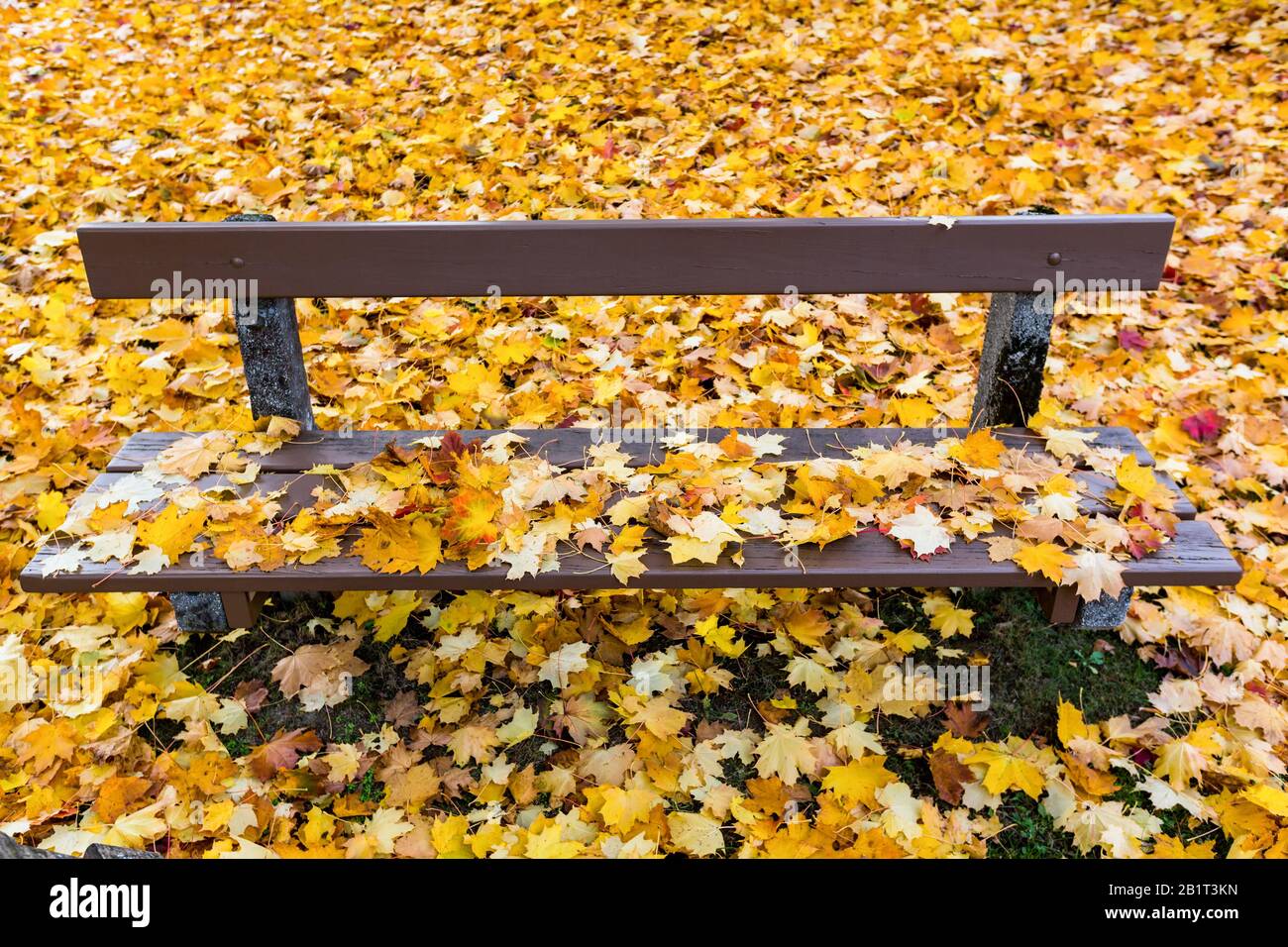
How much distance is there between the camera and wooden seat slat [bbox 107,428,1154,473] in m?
2.49

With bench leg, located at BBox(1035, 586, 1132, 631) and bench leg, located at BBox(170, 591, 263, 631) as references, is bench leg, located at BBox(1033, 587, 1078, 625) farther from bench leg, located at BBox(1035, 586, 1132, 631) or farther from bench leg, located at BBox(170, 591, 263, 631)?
bench leg, located at BBox(170, 591, 263, 631)

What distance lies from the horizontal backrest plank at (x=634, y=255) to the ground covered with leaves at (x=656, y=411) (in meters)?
0.49

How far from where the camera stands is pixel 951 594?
2.70 meters

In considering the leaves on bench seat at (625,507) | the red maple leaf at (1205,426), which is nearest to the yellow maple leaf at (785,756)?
the leaves on bench seat at (625,507)

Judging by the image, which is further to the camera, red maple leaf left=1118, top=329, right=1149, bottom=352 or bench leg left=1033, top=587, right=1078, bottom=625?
red maple leaf left=1118, top=329, right=1149, bottom=352

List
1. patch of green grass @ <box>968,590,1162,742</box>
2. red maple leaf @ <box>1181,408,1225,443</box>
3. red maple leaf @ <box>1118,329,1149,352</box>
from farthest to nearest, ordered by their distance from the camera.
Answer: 1. red maple leaf @ <box>1118,329,1149,352</box>
2. red maple leaf @ <box>1181,408,1225,443</box>
3. patch of green grass @ <box>968,590,1162,742</box>

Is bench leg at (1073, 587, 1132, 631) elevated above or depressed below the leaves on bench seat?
below

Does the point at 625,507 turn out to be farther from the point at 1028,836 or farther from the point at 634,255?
the point at 1028,836

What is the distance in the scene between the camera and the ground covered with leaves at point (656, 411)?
86.7 inches

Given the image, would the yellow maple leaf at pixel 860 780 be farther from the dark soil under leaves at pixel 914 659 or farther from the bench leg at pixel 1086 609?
the bench leg at pixel 1086 609

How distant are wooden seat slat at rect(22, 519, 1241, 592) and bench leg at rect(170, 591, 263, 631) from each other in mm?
233

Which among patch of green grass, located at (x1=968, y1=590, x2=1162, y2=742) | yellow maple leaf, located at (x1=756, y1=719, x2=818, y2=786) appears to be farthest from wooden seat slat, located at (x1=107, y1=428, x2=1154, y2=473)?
yellow maple leaf, located at (x1=756, y1=719, x2=818, y2=786)

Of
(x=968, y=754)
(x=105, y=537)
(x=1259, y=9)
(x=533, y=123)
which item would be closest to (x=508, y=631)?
(x=105, y=537)

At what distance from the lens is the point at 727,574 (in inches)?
82.0
